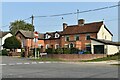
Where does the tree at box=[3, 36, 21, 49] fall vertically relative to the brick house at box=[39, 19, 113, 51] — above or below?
below

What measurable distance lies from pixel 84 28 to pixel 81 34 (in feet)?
6.39

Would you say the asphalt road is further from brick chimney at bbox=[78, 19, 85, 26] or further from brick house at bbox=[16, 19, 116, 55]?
brick chimney at bbox=[78, 19, 85, 26]

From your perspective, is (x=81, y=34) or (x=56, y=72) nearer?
(x=56, y=72)

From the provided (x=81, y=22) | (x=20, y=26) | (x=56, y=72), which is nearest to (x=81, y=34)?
(x=81, y=22)

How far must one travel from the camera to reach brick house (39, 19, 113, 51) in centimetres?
6644

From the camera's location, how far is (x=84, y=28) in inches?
2739

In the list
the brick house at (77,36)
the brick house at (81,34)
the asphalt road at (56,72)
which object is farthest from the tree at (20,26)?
the asphalt road at (56,72)

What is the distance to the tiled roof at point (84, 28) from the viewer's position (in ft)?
220

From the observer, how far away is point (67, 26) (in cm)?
7575

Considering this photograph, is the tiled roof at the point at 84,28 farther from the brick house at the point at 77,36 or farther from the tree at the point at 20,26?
the tree at the point at 20,26

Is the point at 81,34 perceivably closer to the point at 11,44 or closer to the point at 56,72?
the point at 11,44

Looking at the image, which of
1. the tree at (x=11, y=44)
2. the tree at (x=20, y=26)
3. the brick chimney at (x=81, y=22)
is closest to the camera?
the tree at (x=11, y=44)

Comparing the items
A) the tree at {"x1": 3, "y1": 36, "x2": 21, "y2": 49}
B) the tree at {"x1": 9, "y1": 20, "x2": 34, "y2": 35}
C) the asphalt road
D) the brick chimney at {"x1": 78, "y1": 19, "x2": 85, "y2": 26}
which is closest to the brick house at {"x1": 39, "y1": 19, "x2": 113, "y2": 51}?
the brick chimney at {"x1": 78, "y1": 19, "x2": 85, "y2": 26}

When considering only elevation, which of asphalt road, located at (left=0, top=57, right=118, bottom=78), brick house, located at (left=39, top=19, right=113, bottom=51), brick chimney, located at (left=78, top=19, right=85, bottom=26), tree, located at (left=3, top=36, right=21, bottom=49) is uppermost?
brick chimney, located at (left=78, top=19, right=85, bottom=26)
